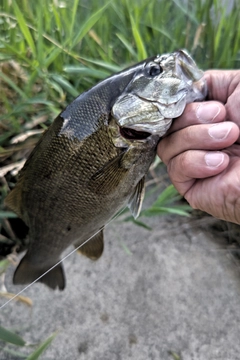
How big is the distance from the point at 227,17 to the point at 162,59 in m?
1.04

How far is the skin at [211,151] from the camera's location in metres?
1.13

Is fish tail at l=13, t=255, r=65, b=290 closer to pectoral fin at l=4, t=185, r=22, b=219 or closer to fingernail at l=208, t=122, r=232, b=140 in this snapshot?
pectoral fin at l=4, t=185, r=22, b=219

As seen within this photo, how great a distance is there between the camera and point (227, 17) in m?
2.00

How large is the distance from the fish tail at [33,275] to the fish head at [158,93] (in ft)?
2.22

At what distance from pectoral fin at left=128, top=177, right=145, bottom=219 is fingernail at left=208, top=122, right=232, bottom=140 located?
28 centimetres

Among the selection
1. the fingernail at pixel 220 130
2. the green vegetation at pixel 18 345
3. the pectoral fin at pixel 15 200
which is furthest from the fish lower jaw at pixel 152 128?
the green vegetation at pixel 18 345

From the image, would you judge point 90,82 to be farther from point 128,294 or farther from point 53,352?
point 53,352

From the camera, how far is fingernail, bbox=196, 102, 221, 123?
1138mm

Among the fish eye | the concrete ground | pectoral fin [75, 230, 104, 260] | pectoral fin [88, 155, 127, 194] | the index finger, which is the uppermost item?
the fish eye

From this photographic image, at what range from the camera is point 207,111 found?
1137 mm

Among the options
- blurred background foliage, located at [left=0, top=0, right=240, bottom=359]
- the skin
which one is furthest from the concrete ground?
the skin

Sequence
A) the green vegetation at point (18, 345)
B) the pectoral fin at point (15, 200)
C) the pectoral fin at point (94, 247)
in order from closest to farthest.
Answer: the green vegetation at point (18, 345), the pectoral fin at point (15, 200), the pectoral fin at point (94, 247)

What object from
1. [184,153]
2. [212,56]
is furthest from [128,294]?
[212,56]

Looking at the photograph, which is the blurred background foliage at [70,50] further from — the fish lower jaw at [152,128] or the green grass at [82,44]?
the fish lower jaw at [152,128]
